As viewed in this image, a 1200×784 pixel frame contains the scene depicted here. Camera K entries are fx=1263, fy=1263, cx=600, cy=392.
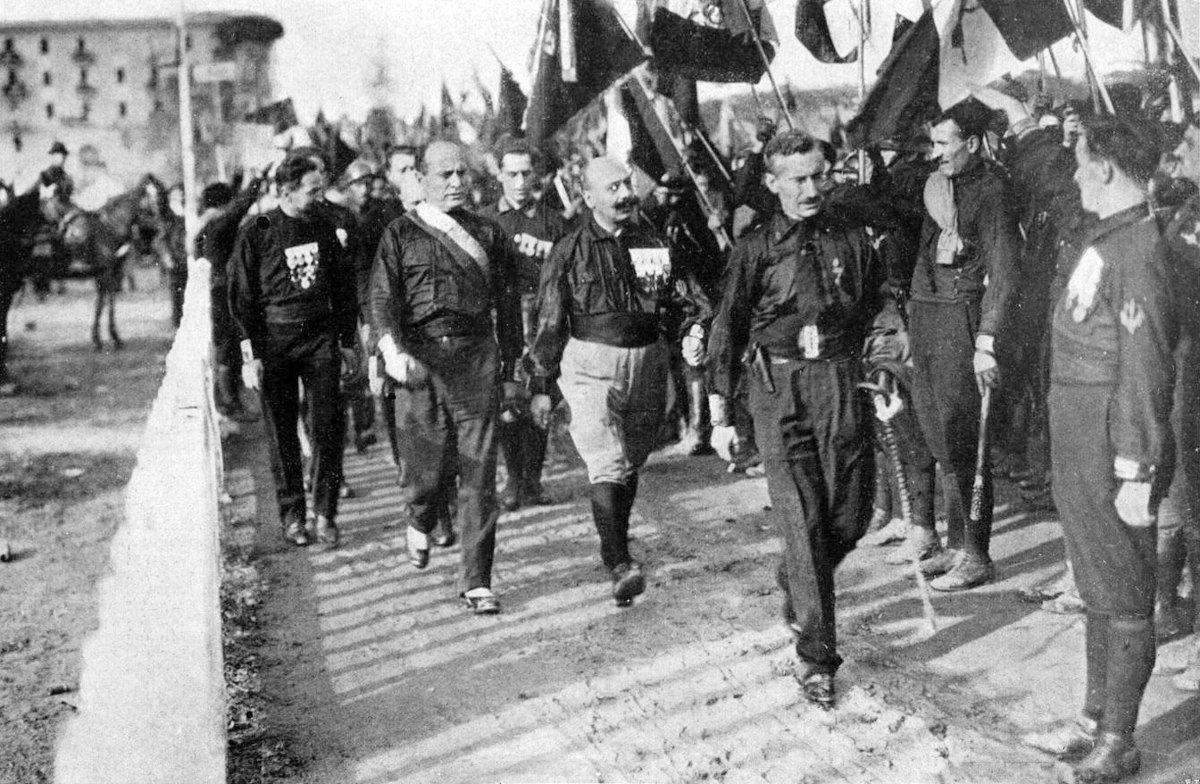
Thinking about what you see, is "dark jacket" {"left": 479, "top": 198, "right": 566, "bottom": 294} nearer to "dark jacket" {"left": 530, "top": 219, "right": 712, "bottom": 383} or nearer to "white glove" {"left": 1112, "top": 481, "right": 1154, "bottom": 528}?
"dark jacket" {"left": 530, "top": 219, "right": 712, "bottom": 383}

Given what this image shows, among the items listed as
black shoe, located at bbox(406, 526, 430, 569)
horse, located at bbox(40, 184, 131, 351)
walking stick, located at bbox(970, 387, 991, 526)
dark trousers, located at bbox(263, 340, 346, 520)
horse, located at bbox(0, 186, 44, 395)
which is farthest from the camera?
horse, located at bbox(40, 184, 131, 351)

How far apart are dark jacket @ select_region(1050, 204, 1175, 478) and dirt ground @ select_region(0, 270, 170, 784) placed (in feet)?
13.2

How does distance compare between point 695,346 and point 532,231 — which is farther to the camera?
point 532,231

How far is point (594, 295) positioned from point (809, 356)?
4.97 feet

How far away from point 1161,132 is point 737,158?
7310mm

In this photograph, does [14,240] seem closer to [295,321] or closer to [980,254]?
[295,321]

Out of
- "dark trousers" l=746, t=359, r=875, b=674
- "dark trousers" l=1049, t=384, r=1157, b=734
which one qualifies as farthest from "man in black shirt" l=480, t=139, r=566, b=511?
"dark trousers" l=1049, t=384, r=1157, b=734

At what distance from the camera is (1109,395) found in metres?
4.18

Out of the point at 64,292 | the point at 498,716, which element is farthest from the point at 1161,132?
the point at 64,292

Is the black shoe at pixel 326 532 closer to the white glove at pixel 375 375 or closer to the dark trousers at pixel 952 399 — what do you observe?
the white glove at pixel 375 375

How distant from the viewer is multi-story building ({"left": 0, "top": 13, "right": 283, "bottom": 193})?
43844 millimetres

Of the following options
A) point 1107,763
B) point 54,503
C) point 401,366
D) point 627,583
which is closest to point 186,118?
point 54,503

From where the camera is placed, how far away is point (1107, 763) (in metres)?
4.16

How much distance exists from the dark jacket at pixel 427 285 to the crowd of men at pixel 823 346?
1cm
